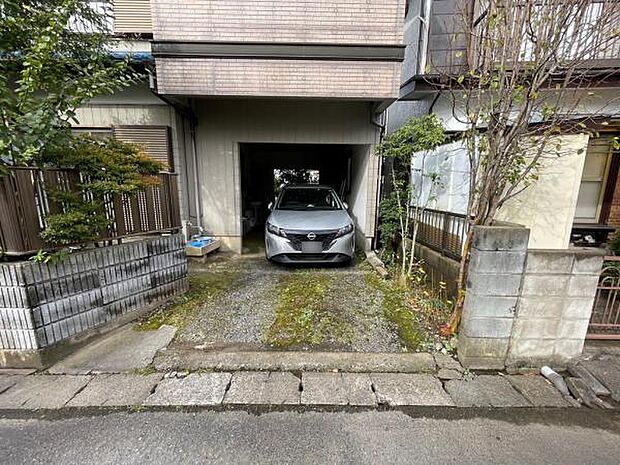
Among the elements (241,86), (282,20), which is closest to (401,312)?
(241,86)

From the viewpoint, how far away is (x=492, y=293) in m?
2.50

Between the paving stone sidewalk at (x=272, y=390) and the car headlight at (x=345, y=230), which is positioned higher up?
the car headlight at (x=345, y=230)

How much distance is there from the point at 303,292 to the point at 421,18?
18.5ft

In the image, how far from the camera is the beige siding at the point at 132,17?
5066 mm

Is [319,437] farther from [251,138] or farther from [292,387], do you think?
[251,138]

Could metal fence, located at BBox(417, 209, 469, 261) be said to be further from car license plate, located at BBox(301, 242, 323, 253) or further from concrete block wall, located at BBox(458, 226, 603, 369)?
car license plate, located at BBox(301, 242, 323, 253)

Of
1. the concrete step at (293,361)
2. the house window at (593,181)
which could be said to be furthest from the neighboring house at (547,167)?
the concrete step at (293,361)

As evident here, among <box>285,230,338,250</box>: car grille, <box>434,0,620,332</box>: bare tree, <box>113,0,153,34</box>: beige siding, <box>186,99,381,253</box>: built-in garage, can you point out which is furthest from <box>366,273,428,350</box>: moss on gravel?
<box>113,0,153,34</box>: beige siding

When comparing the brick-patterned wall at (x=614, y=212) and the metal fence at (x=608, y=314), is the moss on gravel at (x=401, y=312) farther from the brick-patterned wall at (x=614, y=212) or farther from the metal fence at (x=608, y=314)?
the brick-patterned wall at (x=614, y=212)

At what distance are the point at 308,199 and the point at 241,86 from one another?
255 centimetres

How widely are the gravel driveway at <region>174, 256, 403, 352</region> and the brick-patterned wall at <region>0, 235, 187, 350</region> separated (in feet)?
2.41

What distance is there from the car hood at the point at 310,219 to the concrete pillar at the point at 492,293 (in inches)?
112

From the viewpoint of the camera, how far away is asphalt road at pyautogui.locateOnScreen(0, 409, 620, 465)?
1773 millimetres

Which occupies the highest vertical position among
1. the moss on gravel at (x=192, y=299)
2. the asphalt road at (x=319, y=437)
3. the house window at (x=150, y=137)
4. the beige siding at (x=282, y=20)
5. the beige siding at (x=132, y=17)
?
the beige siding at (x=132, y=17)
